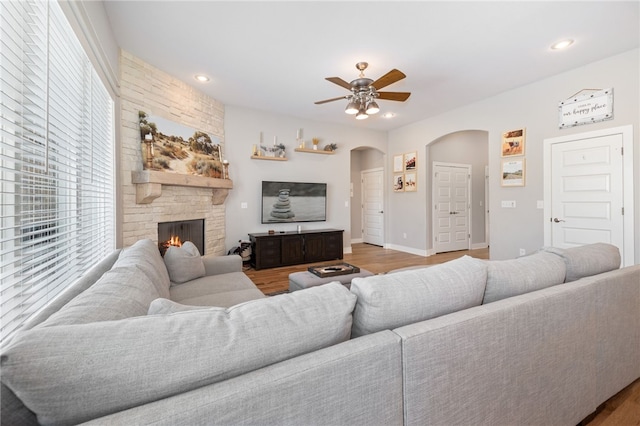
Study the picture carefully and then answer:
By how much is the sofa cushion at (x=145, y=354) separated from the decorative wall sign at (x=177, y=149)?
122 inches

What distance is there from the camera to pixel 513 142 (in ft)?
13.7

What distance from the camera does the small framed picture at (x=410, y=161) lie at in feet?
19.2

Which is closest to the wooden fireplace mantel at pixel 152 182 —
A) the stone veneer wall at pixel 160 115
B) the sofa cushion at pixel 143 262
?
the stone veneer wall at pixel 160 115

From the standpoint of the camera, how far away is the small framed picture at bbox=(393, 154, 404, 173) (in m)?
6.17

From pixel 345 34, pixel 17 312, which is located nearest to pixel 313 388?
pixel 17 312

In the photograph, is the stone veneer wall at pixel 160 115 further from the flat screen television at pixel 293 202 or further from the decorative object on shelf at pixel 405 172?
the decorative object on shelf at pixel 405 172

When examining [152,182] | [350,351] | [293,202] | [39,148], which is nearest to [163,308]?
[350,351]

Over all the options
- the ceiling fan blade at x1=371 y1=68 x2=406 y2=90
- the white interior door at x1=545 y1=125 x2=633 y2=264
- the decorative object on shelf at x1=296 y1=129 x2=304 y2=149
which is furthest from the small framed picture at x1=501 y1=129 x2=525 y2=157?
the decorative object on shelf at x1=296 y1=129 x2=304 y2=149

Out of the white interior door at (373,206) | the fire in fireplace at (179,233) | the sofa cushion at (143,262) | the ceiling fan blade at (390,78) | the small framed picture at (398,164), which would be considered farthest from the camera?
the white interior door at (373,206)

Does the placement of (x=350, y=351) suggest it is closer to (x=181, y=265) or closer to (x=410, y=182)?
(x=181, y=265)

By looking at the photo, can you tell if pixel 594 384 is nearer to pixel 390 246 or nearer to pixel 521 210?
pixel 521 210

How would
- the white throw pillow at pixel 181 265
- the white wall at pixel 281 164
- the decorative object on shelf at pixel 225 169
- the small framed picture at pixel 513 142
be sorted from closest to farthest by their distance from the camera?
the white throw pillow at pixel 181 265 → the small framed picture at pixel 513 142 → the decorative object on shelf at pixel 225 169 → the white wall at pixel 281 164

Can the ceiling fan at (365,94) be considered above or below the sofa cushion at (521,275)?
above

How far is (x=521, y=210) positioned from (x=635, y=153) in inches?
52.2
